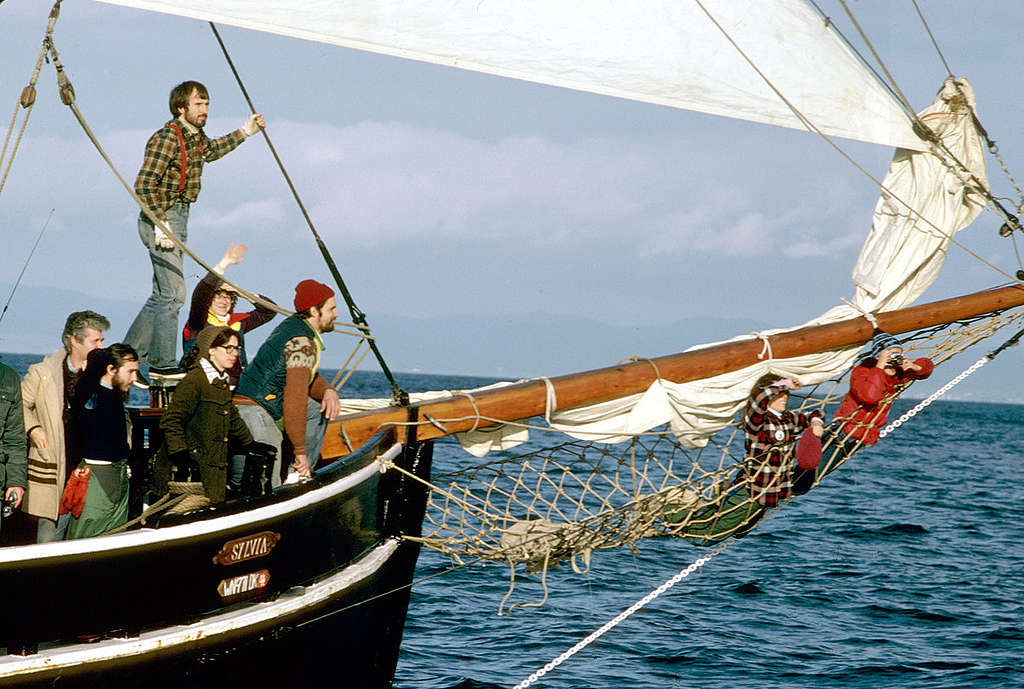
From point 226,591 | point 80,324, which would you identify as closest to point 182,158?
point 80,324

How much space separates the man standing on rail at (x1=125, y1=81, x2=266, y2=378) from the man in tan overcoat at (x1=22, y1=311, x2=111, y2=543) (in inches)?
49.9

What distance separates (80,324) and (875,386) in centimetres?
507

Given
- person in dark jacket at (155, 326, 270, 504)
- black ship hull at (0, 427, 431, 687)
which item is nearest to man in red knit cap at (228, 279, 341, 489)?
person in dark jacket at (155, 326, 270, 504)

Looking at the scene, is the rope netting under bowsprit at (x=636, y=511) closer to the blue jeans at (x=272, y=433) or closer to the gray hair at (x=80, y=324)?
the blue jeans at (x=272, y=433)

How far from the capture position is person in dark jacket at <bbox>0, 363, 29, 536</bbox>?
5219mm

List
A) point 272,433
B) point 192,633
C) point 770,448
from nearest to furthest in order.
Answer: point 192,633 → point 272,433 → point 770,448

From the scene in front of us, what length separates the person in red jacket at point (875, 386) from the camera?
25.0 feet

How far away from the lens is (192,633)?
5.48 metres

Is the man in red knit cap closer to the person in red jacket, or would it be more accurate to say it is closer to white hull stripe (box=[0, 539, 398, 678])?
white hull stripe (box=[0, 539, 398, 678])

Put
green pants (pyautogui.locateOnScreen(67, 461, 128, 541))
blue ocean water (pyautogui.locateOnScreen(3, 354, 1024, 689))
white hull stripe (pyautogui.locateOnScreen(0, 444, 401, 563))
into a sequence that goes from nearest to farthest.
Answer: white hull stripe (pyautogui.locateOnScreen(0, 444, 401, 563))
green pants (pyautogui.locateOnScreen(67, 461, 128, 541))
blue ocean water (pyautogui.locateOnScreen(3, 354, 1024, 689))

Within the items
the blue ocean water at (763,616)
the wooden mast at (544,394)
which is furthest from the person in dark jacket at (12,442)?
the blue ocean water at (763,616)

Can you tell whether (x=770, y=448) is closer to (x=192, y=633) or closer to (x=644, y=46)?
(x=644, y=46)

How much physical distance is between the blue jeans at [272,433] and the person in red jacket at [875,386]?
351 centimetres

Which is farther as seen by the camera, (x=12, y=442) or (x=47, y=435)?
(x=47, y=435)
